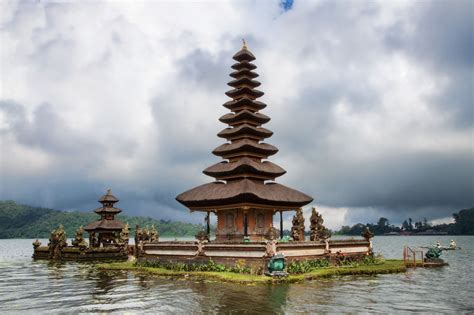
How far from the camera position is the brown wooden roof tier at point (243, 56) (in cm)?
4666

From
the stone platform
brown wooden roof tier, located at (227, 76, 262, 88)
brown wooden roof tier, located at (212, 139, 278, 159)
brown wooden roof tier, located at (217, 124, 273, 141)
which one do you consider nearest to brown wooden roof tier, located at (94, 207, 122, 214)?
the stone platform

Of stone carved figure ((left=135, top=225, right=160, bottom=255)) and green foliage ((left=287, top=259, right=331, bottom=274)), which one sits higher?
stone carved figure ((left=135, top=225, right=160, bottom=255))

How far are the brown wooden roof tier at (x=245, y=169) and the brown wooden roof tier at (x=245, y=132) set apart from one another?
286cm

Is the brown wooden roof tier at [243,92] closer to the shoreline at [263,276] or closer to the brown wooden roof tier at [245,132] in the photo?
the brown wooden roof tier at [245,132]

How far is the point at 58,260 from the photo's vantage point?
A: 5738 cm

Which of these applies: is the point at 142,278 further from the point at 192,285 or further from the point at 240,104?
the point at 240,104

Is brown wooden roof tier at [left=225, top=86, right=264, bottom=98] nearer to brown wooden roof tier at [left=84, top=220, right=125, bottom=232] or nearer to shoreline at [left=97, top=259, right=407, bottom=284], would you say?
shoreline at [left=97, top=259, right=407, bottom=284]

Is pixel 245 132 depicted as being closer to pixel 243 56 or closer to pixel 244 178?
pixel 244 178

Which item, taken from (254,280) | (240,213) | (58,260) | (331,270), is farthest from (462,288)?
(58,260)

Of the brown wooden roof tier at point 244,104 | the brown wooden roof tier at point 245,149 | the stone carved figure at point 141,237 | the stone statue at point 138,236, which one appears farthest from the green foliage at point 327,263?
the brown wooden roof tier at point 244,104

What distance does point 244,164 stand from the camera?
3900 centimetres

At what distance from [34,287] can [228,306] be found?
15979 mm

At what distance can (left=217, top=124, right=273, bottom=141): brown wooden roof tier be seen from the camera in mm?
43062

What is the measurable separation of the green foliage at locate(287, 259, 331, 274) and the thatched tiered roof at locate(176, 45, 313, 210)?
661 cm
